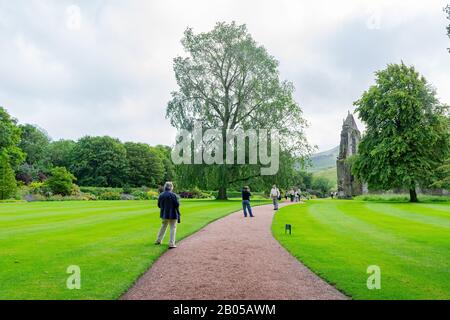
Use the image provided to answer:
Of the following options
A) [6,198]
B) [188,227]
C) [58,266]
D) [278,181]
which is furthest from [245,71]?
[58,266]

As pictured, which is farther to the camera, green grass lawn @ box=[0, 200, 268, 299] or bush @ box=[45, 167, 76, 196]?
bush @ box=[45, 167, 76, 196]

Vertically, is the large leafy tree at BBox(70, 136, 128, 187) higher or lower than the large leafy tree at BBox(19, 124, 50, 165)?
lower

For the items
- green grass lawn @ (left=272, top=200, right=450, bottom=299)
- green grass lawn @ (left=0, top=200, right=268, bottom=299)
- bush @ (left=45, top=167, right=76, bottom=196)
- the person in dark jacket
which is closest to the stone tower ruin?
bush @ (left=45, top=167, right=76, bottom=196)

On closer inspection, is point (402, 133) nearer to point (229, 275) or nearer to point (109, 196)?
point (229, 275)

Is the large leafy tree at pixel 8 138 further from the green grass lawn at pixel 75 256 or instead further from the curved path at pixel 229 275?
the curved path at pixel 229 275

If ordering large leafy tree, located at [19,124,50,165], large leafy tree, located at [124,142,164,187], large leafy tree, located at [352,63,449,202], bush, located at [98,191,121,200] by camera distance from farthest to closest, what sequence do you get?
large leafy tree, located at [19,124,50,165] → large leafy tree, located at [124,142,164,187] → bush, located at [98,191,121,200] → large leafy tree, located at [352,63,449,202]

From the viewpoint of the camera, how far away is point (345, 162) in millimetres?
65938

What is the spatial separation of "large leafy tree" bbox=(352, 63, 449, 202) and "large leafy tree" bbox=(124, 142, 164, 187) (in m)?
51.9

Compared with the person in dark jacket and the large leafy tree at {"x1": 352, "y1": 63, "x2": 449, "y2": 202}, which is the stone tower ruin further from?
the person in dark jacket

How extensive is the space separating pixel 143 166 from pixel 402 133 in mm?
57628

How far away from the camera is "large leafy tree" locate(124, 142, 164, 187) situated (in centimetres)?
7962

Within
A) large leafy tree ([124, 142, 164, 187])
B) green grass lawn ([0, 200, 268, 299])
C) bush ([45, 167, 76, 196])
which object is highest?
large leafy tree ([124, 142, 164, 187])

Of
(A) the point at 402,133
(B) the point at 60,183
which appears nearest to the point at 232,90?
(A) the point at 402,133
